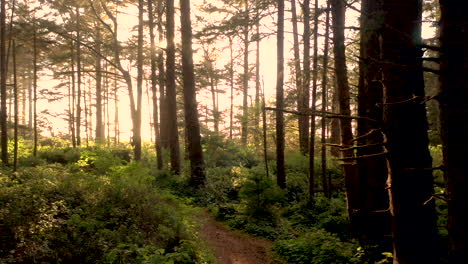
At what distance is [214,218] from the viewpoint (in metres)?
11.3

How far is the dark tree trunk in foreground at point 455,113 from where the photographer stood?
2.18 metres

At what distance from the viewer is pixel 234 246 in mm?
8805

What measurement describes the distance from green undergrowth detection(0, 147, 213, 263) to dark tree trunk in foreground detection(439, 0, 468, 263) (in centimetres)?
443

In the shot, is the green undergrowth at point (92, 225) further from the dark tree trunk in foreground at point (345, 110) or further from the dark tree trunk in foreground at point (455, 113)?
the dark tree trunk in foreground at point (455, 113)

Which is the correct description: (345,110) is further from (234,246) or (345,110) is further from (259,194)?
(234,246)

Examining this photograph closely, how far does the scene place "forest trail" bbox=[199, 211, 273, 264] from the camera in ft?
26.2

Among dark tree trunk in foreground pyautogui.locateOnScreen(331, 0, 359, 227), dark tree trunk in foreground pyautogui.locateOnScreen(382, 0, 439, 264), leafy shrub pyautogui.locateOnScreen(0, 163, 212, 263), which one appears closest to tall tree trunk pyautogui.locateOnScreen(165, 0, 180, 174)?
leafy shrub pyautogui.locateOnScreen(0, 163, 212, 263)

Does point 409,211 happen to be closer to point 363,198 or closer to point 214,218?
point 363,198

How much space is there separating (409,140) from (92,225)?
6.46 metres

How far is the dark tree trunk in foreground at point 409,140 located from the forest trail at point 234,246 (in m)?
5.58

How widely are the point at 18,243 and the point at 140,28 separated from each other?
1455 centimetres

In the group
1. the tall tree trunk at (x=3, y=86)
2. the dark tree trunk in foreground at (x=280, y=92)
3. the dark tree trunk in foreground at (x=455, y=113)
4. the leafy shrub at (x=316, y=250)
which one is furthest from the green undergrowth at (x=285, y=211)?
the tall tree trunk at (x=3, y=86)

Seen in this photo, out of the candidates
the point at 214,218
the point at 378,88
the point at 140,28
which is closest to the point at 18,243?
the point at 214,218

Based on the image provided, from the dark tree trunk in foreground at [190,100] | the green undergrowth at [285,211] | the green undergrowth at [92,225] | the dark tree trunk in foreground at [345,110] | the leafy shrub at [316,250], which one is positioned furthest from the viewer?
the dark tree trunk in foreground at [190,100]
